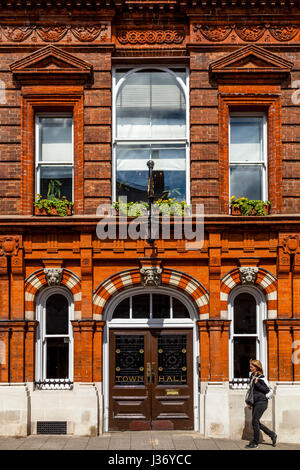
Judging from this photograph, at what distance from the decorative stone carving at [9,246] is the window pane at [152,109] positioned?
3420 millimetres

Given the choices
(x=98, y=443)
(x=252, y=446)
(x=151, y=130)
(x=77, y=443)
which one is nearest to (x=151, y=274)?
(x=151, y=130)

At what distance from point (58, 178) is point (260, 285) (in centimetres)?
516

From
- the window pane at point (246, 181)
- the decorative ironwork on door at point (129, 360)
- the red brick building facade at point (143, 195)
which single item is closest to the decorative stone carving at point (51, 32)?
the red brick building facade at point (143, 195)

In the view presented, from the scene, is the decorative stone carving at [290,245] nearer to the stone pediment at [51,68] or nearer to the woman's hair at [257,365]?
the woman's hair at [257,365]

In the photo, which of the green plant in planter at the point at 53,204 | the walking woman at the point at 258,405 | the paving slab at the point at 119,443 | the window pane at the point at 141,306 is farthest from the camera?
the window pane at the point at 141,306

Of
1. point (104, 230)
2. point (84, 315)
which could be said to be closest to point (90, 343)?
point (84, 315)

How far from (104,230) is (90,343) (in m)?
2.48

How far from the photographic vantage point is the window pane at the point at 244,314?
14.9 metres

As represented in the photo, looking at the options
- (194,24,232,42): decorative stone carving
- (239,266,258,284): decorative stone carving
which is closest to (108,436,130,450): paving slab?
(239,266,258,284): decorative stone carving

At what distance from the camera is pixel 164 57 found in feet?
49.6

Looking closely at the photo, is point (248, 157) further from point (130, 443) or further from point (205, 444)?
point (130, 443)

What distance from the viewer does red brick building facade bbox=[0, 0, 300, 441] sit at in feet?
47.3

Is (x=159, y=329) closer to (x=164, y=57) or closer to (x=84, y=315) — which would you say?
(x=84, y=315)

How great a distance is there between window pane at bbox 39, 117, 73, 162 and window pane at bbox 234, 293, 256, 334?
503 centimetres
